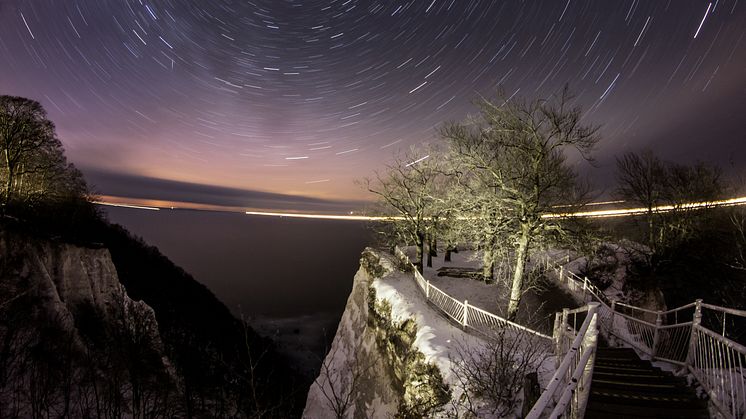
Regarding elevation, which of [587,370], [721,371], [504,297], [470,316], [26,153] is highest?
[26,153]

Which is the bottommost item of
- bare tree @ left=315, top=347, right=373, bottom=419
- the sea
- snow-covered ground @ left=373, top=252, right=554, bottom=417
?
the sea

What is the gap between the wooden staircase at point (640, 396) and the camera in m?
4.53

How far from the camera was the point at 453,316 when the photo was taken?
533 inches

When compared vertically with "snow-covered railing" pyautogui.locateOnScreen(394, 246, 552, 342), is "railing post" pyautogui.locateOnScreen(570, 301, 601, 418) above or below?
above

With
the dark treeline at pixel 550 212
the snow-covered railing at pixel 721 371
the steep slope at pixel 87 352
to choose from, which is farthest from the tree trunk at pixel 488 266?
the steep slope at pixel 87 352

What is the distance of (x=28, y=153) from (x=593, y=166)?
40.4 meters

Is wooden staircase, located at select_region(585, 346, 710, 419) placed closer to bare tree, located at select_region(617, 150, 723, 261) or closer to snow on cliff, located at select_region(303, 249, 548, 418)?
snow on cliff, located at select_region(303, 249, 548, 418)

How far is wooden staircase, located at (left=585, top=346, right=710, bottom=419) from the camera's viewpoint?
453 cm

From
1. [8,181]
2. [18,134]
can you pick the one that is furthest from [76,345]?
[18,134]

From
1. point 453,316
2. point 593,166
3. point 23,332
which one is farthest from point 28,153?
point 593,166

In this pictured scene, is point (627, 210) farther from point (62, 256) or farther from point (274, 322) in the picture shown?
point (274, 322)

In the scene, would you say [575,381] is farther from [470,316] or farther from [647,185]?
[647,185]

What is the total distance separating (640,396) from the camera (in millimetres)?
4953

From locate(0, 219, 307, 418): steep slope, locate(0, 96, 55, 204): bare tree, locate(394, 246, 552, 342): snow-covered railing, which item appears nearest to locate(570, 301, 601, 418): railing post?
locate(0, 219, 307, 418): steep slope
